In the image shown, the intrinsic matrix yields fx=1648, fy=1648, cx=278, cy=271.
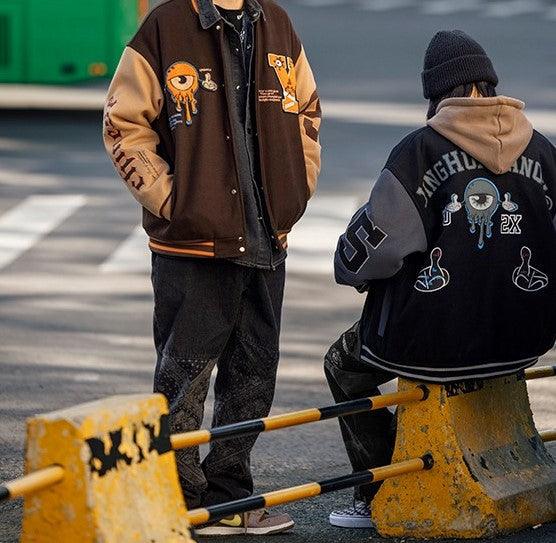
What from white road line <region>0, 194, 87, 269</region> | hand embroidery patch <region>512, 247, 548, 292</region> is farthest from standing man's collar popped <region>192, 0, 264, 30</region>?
white road line <region>0, 194, 87, 269</region>

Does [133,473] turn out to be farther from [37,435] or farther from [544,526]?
[544,526]

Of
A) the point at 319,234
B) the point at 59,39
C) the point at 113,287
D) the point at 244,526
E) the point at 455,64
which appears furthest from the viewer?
the point at 59,39

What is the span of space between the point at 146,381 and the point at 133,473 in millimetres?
4249

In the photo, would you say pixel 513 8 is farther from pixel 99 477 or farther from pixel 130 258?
pixel 99 477

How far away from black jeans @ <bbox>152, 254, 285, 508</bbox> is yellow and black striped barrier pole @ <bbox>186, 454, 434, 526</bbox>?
1.52ft

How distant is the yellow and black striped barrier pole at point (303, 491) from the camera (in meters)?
4.80

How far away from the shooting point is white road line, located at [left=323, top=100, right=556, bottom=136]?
60.9ft

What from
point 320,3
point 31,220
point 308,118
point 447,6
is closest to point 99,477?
point 308,118

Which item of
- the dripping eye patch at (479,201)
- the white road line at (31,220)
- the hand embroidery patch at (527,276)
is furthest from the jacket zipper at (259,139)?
the white road line at (31,220)

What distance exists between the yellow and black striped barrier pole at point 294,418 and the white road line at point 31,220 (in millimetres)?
6676

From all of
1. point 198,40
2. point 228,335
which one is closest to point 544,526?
point 228,335

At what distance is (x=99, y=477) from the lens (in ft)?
13.8

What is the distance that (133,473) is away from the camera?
4355 millimetres

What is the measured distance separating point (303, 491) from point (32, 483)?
47.4 inches
